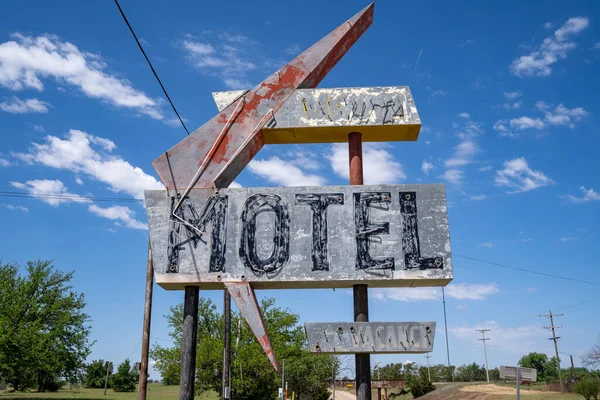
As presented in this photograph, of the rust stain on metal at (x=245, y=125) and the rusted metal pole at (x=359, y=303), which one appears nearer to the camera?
the rusted metal pole at (x=359, y=303)

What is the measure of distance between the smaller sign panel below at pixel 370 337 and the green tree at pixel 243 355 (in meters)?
24.4

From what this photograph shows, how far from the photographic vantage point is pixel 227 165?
1250 cm

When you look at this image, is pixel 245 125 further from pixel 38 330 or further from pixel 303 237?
pixel 38 330

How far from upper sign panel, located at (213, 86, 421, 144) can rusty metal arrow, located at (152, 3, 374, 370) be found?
11.4 inches

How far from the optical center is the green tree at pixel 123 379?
263ft

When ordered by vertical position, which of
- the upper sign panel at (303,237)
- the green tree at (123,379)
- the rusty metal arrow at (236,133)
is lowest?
the green tree at (123,379)

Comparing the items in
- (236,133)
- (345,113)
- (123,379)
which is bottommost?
(123,379)

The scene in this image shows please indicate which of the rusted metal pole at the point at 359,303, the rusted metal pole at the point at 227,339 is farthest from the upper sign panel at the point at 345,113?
the rusted metal pole at the point at 227,339

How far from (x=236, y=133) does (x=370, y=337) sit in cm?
572

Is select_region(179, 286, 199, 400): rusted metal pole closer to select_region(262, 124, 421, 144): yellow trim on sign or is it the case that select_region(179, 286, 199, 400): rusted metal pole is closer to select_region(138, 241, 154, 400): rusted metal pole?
select_region(138, 241, 154, 400): rusted metal pole

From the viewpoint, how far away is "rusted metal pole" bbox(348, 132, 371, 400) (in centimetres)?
1138

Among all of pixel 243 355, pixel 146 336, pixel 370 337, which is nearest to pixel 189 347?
pixel 370 337

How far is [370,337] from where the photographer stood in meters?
11.3

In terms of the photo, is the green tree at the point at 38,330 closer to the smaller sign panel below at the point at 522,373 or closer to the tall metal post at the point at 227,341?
the tall metal post at the point at 227,341
